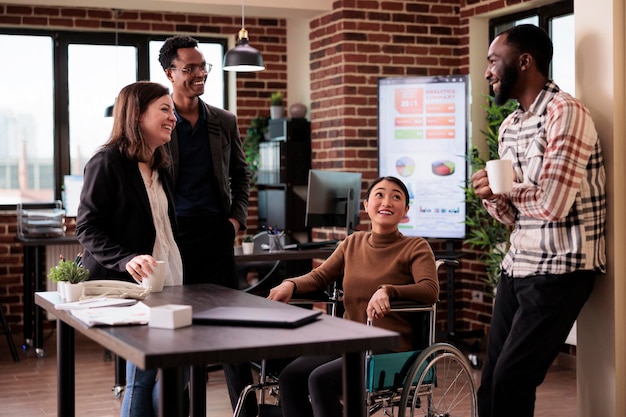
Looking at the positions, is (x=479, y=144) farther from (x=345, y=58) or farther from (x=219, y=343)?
(x=219, y=343)

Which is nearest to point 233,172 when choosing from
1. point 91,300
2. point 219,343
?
point 91,300

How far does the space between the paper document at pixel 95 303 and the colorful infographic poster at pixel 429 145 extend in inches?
151

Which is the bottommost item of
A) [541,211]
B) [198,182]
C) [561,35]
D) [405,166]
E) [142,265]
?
[142,265]

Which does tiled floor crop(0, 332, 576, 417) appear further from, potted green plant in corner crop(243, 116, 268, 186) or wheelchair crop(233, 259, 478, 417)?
potted green plant in corner crop(243, 116, 268, 186)

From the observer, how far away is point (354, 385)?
2.37 meters

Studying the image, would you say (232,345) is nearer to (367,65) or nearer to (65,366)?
(65,366)

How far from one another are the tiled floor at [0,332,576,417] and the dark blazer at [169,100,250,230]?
1305 mm

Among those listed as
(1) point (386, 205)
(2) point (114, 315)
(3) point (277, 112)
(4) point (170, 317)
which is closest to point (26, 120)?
(3) point (277, 112)

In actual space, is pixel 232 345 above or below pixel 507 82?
below

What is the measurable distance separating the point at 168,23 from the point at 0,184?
A: 1.95 meters

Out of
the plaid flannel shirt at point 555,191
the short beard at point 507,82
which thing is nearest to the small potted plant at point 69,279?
the plaid flannel shirt at point 555,191

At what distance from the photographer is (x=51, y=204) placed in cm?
769

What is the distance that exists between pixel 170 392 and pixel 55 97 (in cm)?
604

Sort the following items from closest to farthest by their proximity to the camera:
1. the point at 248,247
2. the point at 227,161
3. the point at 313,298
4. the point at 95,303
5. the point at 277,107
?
1. the point at 95,303
2. the point at 313,298
3. the point at 227,161
4. the point at 248,247
5. the point at 277,107
